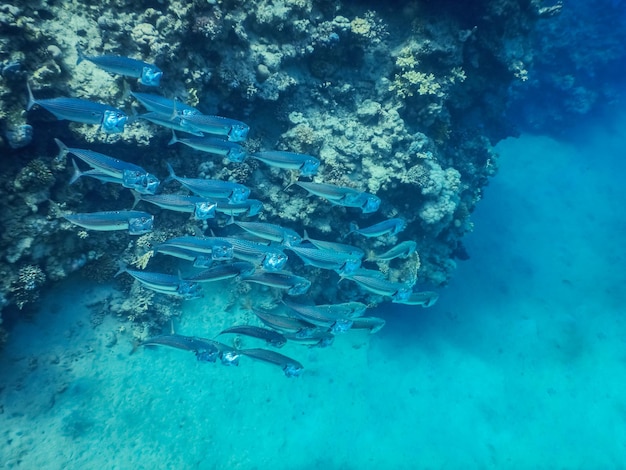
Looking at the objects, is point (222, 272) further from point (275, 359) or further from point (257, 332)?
point (275, 359)

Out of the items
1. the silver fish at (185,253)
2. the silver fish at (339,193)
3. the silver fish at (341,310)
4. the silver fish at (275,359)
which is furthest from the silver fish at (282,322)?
the silver fish at (339,193)

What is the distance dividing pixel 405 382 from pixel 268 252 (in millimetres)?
6961

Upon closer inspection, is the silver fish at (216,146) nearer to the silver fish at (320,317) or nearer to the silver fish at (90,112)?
the silver fish at (90,112)

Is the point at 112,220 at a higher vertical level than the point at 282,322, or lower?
higher

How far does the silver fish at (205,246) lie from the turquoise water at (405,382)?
310 centimetres

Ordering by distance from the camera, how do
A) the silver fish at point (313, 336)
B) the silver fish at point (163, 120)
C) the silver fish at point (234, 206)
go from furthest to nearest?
1. the silver fish at point (313, 336)
2. the silver fish at point (234, 206)
3. the silver fish at point (163, 120)

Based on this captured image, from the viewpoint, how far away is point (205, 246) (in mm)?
5051

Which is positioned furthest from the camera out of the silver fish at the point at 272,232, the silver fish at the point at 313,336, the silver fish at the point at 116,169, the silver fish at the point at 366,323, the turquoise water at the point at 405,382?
the silver fish at the point at 366,323

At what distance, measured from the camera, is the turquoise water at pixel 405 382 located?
6520 mm

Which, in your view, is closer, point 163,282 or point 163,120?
point 163,120

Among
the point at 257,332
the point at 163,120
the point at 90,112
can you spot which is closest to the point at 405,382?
the point at 257,332

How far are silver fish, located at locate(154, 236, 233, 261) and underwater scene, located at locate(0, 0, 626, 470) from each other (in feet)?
0.09

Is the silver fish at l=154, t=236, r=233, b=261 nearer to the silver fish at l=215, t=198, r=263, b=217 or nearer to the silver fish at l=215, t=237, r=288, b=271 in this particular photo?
the silver fish at l=215, t=237, r=288, b=271

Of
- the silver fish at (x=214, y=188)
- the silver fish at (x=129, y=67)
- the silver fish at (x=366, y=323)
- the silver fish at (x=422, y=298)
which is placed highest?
the silver fish at (x=129, y=67)
